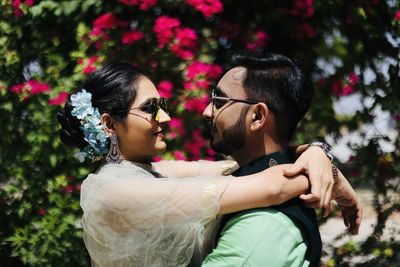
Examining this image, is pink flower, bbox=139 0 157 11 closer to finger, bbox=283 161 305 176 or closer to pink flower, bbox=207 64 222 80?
pink flower, bbox=207 64 222 80

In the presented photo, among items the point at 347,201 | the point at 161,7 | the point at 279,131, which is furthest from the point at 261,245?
the point at 161,7

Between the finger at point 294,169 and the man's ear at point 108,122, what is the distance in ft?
2.32

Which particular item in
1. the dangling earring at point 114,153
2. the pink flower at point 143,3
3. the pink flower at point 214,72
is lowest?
the pink flower at point 214,72

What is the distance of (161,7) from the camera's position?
400 cm

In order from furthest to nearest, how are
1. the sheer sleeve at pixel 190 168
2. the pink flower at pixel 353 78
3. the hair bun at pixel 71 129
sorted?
the pink flower at pixel 353 78
the sheer sleeve at pixel 190 168
the hair bun at pixel 71 129

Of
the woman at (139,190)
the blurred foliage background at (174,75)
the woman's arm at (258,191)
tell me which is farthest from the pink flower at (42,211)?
the woman's arm at (258,191)

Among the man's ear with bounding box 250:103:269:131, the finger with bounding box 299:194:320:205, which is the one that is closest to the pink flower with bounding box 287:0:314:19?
the man's ear with bounding box 250:103:269:131

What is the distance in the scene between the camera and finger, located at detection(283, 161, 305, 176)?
2014 mm

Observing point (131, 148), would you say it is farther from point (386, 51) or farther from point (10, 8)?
point (386, 51)

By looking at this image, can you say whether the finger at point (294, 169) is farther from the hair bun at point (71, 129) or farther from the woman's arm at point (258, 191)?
the hair bun at point (71, 129)

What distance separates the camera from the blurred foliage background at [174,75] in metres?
3.85

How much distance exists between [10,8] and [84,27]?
23.3 inches

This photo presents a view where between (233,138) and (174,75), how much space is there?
5.52 ft

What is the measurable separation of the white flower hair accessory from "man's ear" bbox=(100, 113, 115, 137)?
1 centimetres
